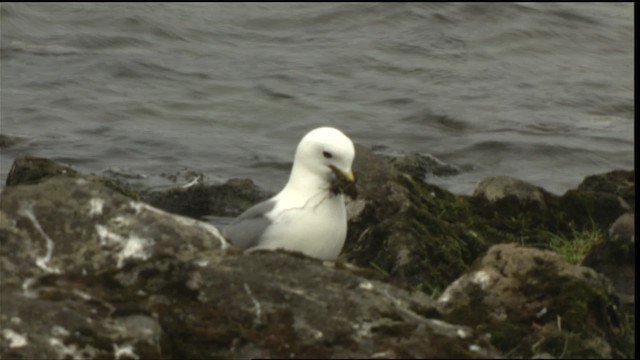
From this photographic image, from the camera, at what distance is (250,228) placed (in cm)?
759

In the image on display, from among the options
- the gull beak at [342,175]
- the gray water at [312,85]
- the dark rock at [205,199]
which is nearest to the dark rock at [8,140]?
the gray water at [312,85]

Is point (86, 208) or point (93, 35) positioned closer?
point (86, 208)

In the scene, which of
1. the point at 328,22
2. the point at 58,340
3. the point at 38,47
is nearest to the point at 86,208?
the point at 58,340

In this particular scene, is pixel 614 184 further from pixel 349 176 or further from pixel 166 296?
pixel 166 296

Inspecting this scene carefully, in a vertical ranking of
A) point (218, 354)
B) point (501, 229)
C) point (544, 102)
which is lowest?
point (544, 102)

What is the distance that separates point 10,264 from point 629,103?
1190cm

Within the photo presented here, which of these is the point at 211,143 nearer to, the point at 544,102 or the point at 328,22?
the point at 544,102

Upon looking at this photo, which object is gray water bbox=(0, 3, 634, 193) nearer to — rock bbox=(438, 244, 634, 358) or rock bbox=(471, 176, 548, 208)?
rock bbox=(471, 176, 548, 208)

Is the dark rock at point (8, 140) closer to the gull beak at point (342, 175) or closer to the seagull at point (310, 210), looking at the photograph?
the seagull at point (310, 210)

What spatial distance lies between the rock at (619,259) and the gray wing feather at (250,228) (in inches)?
71.9

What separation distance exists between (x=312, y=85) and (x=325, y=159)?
31.0ft

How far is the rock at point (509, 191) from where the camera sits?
9461 mm

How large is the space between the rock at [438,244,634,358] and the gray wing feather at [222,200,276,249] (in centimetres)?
151

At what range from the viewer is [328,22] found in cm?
2038
